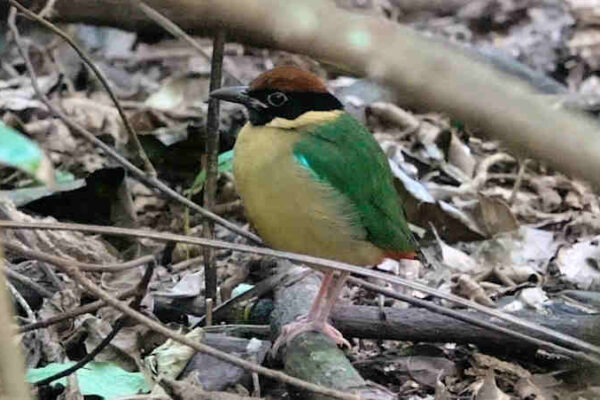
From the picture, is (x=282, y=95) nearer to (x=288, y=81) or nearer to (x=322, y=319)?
(x=288, y=81)

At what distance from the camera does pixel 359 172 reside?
404cm

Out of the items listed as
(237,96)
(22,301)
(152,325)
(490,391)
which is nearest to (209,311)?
(22,301)

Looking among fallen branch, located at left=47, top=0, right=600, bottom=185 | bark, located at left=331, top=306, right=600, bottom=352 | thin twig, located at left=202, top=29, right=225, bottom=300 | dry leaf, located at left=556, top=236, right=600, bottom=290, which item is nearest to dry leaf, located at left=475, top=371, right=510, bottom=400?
bark, located at left=331, top=306, right=600, bottom=352

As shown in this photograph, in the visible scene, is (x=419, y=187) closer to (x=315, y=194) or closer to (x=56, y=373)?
(x=315, y=194)

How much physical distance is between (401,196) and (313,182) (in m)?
1.61

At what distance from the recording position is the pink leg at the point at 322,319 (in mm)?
3695

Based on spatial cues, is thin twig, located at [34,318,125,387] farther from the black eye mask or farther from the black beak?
the black eye mask

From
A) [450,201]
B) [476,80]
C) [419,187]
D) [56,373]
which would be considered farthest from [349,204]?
[476,80]

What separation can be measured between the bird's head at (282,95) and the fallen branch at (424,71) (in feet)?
9.22

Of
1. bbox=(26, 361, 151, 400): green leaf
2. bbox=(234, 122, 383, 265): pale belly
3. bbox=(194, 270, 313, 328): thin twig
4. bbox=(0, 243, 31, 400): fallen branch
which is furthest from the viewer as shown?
bbox=(194, 270, 313, 328): thin twig

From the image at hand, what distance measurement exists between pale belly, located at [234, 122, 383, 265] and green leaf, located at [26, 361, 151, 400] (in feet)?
2.29

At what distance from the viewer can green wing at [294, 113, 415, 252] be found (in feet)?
13.0

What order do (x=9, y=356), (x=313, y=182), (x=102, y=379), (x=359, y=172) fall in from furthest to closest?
(x=359, y=172) → (x=313, y=182) → (x=102, y=379) → (x=9, y=356)

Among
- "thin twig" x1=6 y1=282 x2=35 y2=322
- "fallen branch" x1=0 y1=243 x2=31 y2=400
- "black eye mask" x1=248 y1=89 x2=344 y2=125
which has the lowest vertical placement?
"thin twig" x1=6 y1=282 x2=35 y2=322
